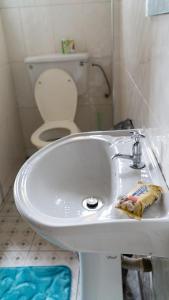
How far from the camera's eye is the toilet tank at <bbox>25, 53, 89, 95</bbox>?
178 cm

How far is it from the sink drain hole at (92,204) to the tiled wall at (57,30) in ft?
4.36

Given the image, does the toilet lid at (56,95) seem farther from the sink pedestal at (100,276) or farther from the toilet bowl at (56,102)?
the sink pedestal at (100,276)

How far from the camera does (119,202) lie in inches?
22.2

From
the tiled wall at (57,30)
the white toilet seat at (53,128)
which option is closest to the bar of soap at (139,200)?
the white toilet seat at (53,128)

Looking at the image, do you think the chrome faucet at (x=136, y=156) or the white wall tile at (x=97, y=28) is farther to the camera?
the white wall tile at (x=97, y=28)

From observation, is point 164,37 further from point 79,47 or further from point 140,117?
point 79,47

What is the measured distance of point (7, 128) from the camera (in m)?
1.91

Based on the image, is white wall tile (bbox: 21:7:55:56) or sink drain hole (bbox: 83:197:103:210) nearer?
sink drain hole (bbox: 83:197:103:210)

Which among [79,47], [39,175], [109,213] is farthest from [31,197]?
[79,47]

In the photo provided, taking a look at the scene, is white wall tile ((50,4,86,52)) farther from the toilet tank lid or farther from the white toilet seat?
the white toilet seat

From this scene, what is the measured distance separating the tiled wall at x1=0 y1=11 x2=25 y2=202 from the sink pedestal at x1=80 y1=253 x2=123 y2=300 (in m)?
1.21

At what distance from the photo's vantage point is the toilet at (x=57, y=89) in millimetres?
1794

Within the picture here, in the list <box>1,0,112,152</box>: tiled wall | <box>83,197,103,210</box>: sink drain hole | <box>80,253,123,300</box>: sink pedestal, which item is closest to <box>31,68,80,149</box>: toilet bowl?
<box>1,0,112,152</box>: tiled wall

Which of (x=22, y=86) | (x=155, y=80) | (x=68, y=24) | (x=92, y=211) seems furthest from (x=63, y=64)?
(x=92, y=211)
